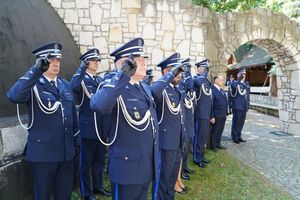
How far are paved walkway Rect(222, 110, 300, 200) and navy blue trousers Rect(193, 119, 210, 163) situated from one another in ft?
3.67

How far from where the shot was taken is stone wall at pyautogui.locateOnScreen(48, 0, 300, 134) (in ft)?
22.9

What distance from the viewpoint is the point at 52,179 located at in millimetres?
3041

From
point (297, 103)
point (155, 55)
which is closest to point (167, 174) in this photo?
point (155, 55)

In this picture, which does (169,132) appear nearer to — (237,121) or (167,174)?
(167,174)

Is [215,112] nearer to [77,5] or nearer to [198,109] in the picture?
[198,109]

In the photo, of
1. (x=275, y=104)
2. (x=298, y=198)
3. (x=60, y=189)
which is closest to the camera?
(x=60, y=189)

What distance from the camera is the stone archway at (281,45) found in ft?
26.2

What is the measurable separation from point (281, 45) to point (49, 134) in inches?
309

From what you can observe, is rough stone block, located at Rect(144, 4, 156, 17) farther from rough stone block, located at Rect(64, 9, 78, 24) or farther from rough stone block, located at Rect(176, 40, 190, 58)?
rough stone block, located at Rect(64, 9, 78, 24)

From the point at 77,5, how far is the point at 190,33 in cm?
280

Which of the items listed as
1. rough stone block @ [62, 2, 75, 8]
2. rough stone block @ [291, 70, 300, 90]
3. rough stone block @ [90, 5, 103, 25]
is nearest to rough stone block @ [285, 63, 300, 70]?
rough stone block @ [291, 70, 300, 90]

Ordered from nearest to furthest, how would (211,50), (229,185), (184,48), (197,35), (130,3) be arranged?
(229,185), (130,3), (184,48), (197,35), (211,50)

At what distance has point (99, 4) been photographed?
6.95m

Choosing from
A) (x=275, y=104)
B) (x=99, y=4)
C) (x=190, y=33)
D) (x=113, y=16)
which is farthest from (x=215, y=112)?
(x=275, y=104)
